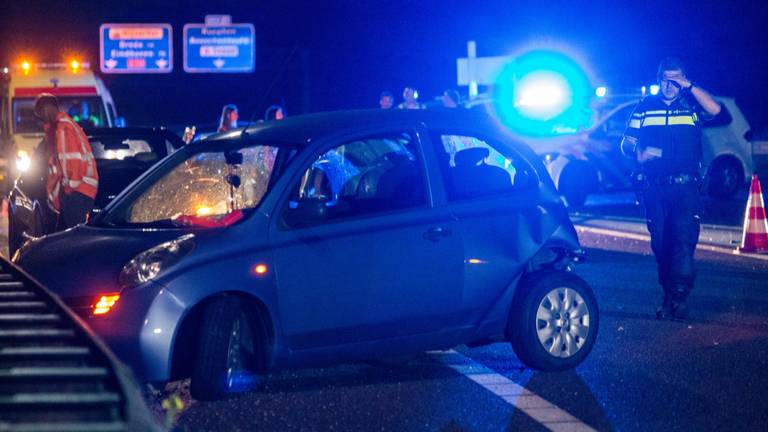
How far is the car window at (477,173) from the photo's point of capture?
23.4ft

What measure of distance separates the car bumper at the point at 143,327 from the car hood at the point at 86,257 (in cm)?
15

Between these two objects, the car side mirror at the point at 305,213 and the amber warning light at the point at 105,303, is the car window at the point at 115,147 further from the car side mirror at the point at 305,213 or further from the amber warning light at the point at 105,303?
the amber warning light at the point at 105,303

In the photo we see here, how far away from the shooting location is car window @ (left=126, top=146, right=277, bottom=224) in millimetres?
7371

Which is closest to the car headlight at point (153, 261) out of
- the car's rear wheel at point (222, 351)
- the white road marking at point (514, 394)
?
the car's rear wheel at point (222, 351)

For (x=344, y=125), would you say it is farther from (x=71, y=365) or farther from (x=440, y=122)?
(x=71, y=365)

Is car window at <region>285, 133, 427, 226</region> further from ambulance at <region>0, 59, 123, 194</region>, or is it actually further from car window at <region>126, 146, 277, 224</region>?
ambulance at <region>0, 59, 123, 194</region>

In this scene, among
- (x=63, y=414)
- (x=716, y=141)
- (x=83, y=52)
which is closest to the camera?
(x=63, y=414)

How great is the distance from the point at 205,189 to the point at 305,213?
4.15 ft

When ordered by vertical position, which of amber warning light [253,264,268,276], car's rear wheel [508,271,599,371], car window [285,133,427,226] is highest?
car window [285,133,427,226]

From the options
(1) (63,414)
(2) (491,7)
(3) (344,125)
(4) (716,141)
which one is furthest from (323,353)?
(2) (491,7)

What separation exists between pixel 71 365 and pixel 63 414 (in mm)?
480

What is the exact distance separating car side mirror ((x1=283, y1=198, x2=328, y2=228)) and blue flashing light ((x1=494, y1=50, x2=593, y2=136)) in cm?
1263

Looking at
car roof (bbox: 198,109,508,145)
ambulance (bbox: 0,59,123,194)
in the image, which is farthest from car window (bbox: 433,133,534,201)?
ambulance (bbox: 0,59,123,194)

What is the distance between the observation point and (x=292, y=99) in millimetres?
57625
